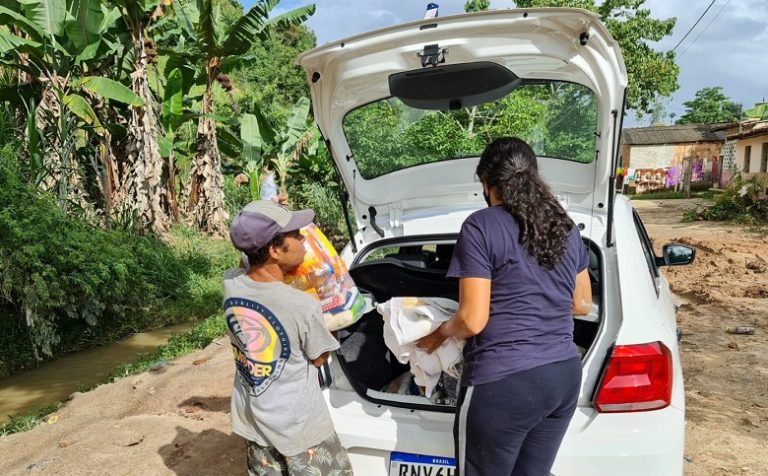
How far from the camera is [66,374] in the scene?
643 centimetres

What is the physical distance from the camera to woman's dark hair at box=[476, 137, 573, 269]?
186 centimetres

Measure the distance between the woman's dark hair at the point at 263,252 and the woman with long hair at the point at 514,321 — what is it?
1.95ft

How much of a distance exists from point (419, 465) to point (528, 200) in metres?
1.10

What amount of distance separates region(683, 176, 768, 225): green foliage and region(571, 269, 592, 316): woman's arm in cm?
1619

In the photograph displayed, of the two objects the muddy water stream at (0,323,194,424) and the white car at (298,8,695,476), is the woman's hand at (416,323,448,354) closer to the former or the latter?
the white car at (298,8,695,476)

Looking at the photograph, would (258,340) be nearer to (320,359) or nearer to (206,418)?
(320,359)

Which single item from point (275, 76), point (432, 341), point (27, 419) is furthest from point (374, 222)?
point (275, 76)

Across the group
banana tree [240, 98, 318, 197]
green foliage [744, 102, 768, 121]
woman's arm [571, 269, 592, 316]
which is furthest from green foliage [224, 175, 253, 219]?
green foliage [744, 102, 768, 121]

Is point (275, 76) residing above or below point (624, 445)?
above

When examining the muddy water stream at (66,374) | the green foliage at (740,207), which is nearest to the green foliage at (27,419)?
the muddy water stream at (66,374)

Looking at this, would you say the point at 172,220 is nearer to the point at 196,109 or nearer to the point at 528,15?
the point at 196,109

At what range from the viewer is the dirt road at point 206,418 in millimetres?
3385

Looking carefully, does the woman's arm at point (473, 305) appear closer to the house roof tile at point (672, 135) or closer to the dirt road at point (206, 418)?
the dirt road at point (206, 418)

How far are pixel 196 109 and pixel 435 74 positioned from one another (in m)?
11.9
